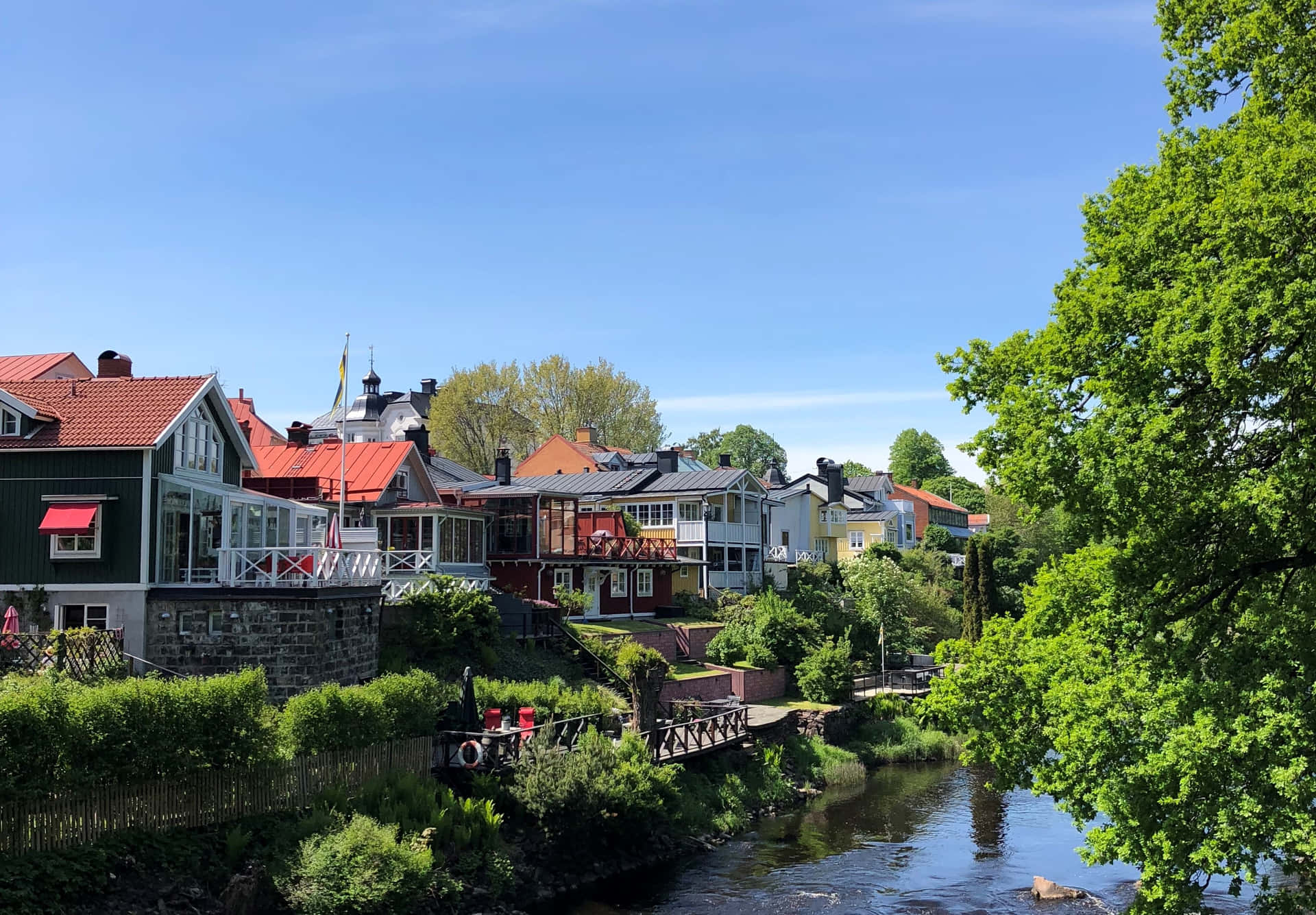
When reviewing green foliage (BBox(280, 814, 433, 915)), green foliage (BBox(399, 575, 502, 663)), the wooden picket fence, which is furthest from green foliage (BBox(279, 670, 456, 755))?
green foliage (BBox(399, 575, 502, 663))

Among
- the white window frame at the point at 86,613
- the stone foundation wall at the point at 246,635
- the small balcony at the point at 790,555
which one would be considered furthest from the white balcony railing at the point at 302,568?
the small balcony at the point at 790,555

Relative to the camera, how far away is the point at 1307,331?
478 inches

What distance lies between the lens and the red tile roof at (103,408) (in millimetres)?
26625

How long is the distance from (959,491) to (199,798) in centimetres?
10839

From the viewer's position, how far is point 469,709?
25500 millimetres

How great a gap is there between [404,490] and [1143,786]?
105 ft

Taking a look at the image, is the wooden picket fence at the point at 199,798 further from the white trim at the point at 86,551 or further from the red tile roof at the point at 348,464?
the red tile roof at the point at 348,464

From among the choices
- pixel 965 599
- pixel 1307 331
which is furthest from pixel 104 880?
pixel 965 599

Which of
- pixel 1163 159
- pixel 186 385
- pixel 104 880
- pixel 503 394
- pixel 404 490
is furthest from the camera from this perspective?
pixel 503 394

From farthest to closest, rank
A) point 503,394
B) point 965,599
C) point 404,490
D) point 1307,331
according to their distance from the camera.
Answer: point 503,394 < point 965,599 < point 404,490 < point 1307,331

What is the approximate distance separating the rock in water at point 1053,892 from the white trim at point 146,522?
2092cm

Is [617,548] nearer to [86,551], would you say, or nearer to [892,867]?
[892,867]

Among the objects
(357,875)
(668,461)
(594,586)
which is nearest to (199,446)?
(357,875)

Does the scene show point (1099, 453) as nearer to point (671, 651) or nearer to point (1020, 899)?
point (1020, 899)
